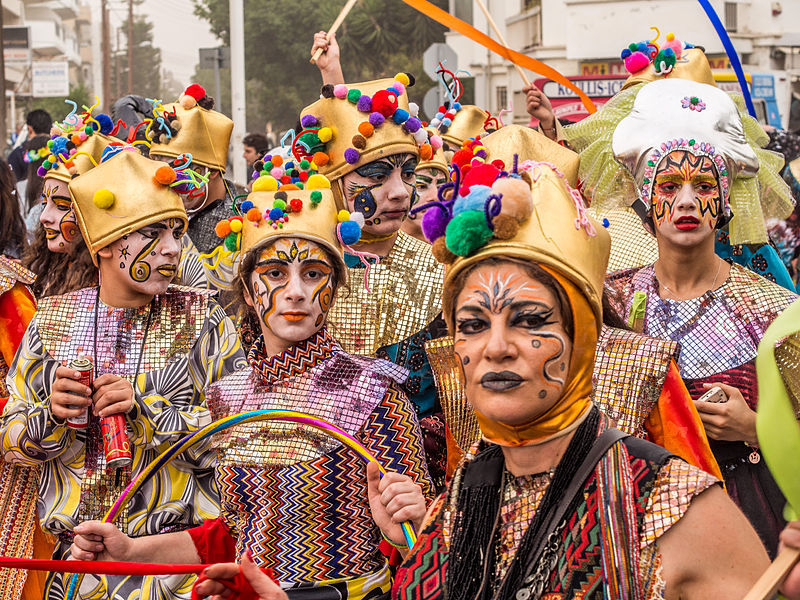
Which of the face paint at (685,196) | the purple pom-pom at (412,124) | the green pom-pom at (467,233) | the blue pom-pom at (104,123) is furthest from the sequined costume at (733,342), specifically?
the blue pom-pom at (104,123)

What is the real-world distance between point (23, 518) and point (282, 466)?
1.68 m

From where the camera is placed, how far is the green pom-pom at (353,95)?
5.19 metres

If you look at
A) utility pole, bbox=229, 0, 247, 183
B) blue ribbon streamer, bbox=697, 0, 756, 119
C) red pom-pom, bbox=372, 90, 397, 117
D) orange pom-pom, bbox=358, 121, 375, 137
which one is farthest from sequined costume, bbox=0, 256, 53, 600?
utility pole, bbox=229, 0, 247, 183

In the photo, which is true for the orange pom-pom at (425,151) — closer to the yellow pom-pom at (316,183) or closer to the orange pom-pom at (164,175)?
the yellow pom-pom at (316,183)

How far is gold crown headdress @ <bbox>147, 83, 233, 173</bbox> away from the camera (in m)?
6.60

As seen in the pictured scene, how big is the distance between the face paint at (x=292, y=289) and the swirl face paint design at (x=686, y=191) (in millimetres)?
1255

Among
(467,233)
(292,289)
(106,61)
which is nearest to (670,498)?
(467,233)

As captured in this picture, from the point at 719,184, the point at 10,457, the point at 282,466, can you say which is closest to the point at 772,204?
the point at 719,184

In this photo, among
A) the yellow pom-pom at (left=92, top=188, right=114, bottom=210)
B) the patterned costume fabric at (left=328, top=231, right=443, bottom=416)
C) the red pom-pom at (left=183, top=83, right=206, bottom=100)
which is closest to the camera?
the yellow pom-pom at (left=92, top=188, right=114, bottom=210)

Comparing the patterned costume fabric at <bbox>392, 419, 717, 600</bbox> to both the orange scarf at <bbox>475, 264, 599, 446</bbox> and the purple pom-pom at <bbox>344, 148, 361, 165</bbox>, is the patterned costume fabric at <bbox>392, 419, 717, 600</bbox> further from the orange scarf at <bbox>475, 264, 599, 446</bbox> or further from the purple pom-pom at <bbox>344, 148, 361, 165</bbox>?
the purple pom-pom at <bbox>344, 148, 361, 165</bbox>

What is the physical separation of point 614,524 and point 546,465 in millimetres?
287

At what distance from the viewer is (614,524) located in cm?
252

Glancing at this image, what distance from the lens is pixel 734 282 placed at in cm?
437

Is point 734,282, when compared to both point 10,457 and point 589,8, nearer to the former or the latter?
point 10,457
